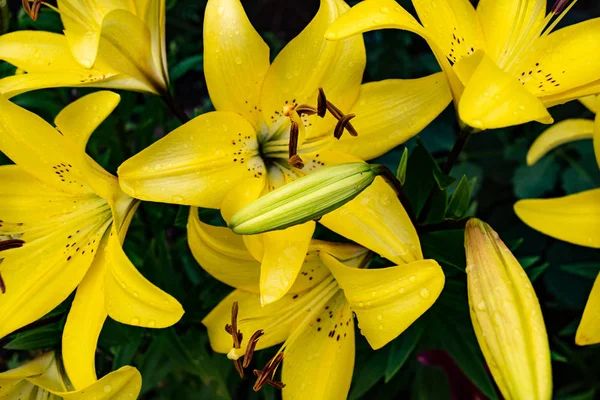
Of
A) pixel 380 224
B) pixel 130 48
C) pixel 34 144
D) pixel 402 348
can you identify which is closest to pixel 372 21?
pixel 380 224

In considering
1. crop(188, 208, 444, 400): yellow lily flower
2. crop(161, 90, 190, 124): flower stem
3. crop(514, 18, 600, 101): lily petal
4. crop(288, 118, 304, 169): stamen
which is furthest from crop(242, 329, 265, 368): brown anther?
crop(514, 18, 600, 101): lily petal

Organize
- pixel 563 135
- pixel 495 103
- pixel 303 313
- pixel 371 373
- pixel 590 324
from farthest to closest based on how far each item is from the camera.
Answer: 1. pixel 371 373
2. pixel 563 135
3. pixel 303 313
4. pixel 590 324
5. pixel 495 103

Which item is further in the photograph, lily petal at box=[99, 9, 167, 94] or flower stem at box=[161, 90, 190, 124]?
flower stem at box=[161, 90, 190, 124]

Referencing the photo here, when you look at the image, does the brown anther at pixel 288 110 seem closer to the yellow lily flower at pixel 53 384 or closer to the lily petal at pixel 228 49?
the lily petal at pixel 228 49

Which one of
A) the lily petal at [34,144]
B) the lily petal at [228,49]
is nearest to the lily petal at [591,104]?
the lily petal at [228,49]

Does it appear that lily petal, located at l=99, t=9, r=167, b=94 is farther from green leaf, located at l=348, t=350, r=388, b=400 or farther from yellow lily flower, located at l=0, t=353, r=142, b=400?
green leaf, located at l=348, t=350, r=388, b=400

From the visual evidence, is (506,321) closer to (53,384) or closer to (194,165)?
(194,165)
